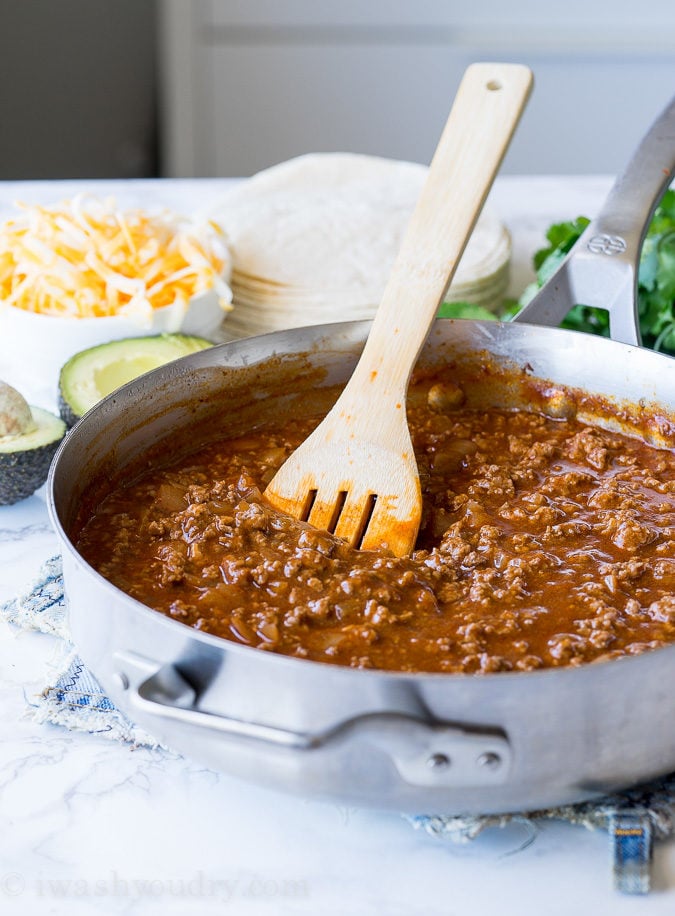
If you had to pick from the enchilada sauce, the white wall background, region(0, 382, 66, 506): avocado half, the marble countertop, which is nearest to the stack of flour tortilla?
the enchilada sauce

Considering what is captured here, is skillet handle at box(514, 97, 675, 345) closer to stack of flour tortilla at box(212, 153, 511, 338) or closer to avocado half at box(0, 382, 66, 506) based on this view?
stack of flour tortilla at box(212, 153, 511, 338)

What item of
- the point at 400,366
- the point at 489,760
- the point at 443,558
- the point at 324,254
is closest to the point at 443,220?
the point at 400,366

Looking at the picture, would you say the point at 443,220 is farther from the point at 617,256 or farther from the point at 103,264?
the point at 103,264

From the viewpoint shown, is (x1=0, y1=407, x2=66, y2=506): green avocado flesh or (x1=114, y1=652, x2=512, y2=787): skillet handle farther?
(x1=0, y1=407, x2=66, y2=506): green avocado flesh

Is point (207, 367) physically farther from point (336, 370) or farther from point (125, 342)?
point (125, 342)

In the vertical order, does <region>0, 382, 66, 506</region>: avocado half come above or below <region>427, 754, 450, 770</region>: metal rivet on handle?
below

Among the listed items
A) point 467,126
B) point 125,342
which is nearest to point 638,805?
point 467,126
